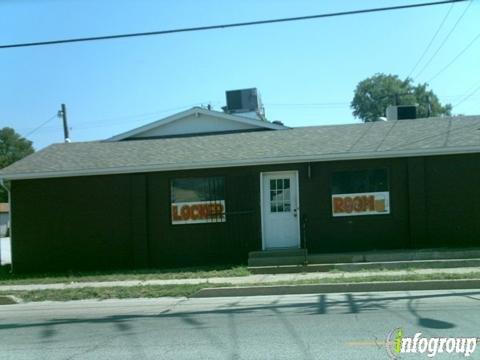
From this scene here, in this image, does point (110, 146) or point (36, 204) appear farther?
point (110, 146)

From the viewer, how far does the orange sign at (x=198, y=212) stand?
16.3m

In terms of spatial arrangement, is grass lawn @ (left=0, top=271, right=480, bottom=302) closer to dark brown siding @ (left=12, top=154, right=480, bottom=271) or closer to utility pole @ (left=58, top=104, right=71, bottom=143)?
dark brown siding @ (left=12, top=154, right=480, bottom=271)

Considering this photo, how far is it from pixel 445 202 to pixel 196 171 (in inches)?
268

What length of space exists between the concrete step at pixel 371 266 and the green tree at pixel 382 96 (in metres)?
59.8

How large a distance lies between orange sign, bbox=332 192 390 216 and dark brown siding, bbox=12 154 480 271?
16cm

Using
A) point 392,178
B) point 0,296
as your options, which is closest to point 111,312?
point 0,296

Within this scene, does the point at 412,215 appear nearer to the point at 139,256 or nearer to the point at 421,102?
the point at 139,256

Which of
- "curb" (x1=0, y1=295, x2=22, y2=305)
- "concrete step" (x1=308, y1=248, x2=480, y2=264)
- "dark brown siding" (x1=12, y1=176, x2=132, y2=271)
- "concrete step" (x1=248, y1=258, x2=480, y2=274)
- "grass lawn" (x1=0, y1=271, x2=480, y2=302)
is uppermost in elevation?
"dark brown siding" (x1=12, y1=176, x2=132, y2=271)

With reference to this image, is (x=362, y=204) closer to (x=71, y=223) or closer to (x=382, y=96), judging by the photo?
(x=71, y=223)

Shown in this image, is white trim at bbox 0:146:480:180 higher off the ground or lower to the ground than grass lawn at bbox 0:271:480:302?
higher

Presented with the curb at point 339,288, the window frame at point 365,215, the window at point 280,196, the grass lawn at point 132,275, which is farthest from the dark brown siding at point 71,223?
the window frame at point 365,215

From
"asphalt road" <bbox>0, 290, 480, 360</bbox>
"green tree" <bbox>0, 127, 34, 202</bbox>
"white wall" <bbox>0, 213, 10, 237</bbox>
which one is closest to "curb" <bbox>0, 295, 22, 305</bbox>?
"asphalt road" <bbox>0, 290, 480, 360</bbox>

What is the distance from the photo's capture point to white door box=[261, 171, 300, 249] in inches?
636

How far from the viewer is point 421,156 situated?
15.7m
